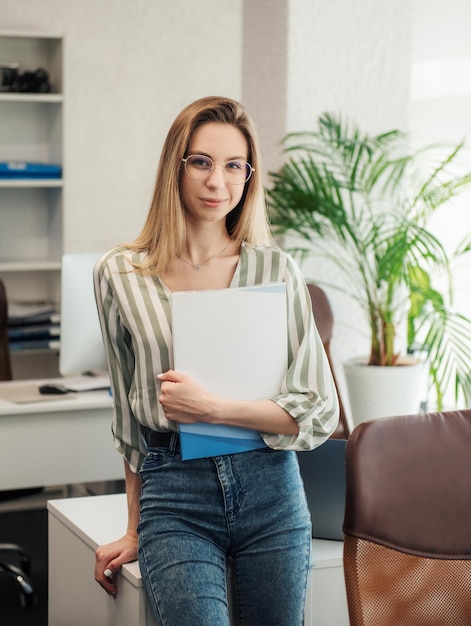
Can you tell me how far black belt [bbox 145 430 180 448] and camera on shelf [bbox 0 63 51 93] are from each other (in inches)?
130

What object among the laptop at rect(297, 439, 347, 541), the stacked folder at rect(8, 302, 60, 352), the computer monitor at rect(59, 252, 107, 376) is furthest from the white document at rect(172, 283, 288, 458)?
the stacked folder at rect(8, 302, 60, 352)

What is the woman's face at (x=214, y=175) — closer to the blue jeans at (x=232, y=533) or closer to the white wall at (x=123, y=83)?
the blue jeans at (x=232, y=533)

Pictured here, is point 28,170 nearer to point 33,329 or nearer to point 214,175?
point 33,329

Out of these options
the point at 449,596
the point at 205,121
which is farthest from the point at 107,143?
the point at 449,596

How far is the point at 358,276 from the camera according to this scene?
4902mm

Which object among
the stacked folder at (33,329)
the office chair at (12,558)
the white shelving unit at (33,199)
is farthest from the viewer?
the white shelving unit at (33,199)

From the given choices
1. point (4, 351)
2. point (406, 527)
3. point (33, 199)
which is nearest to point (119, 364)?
point (406, 527)

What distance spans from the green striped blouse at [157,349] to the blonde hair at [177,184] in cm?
4

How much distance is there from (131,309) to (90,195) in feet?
11.0

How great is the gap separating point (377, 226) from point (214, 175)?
2.68 meters

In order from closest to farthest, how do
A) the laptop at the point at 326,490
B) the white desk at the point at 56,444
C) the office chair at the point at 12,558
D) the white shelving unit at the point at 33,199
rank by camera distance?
1. the laptop at the point at 326,490
2. the white desk at the point at 56,444
3. the office chair at the point at 12,558
4. the white shelving unit at the point at 33,199

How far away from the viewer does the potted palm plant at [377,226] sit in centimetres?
429

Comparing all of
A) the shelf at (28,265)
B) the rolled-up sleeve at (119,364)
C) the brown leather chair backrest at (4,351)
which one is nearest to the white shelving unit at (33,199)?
the shelf at (28,265)

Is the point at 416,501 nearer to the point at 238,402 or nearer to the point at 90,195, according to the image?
the point at 238,402
